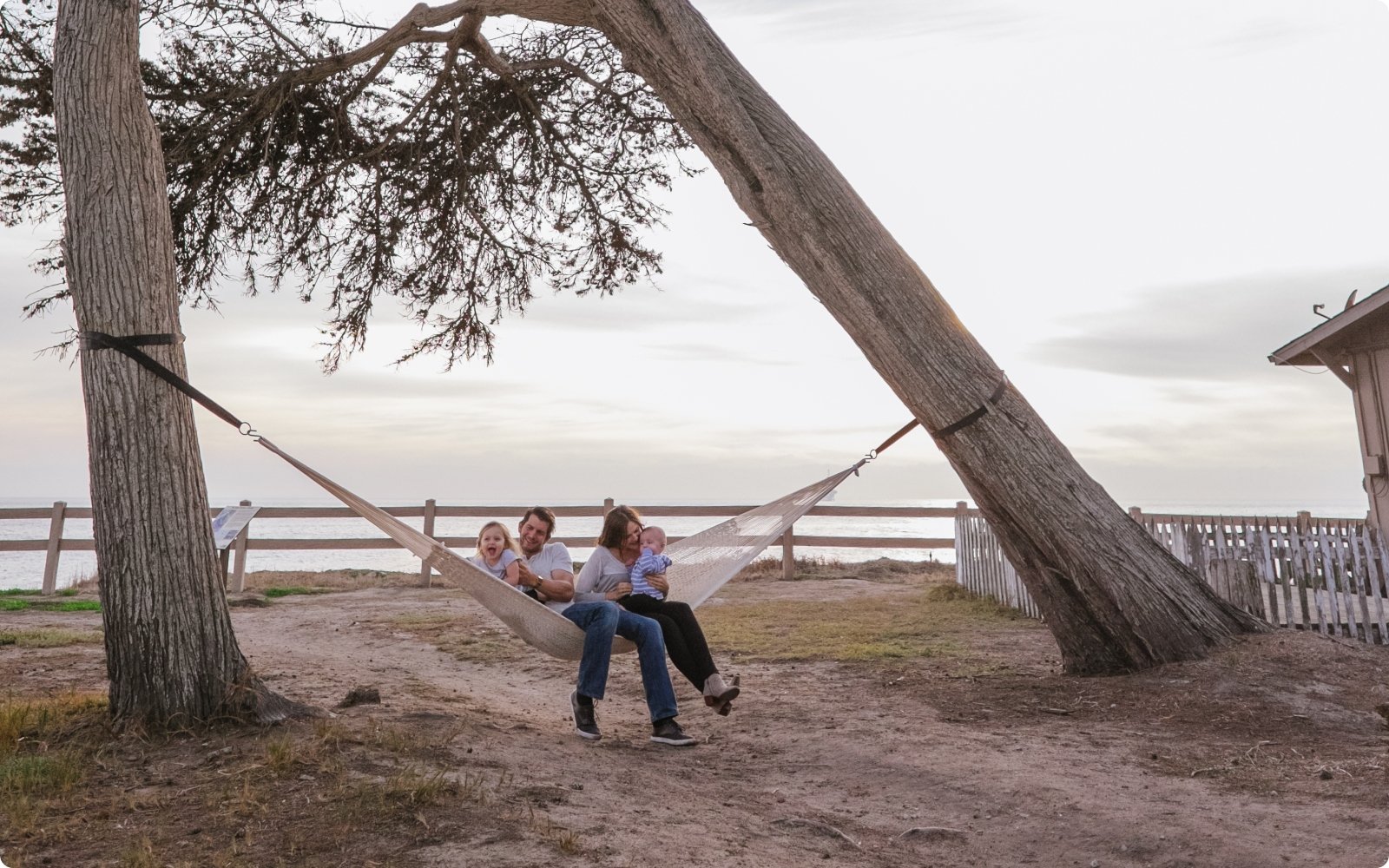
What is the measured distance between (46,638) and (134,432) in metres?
4.40

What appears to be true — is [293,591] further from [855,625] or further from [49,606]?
[855,625]

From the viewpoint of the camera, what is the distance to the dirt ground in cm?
262

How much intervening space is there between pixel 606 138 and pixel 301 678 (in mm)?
5123

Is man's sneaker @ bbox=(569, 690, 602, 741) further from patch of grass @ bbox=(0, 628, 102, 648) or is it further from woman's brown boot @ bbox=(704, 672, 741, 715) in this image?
patch of grass @ bbox=(0, 628, 102, 648)

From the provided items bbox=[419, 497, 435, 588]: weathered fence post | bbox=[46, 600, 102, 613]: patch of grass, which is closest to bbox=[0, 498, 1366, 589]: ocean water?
bbox=[419, 497, 435, 588]: weathered fence post

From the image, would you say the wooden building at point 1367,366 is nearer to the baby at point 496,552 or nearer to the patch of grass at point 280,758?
the baby at point 496,552

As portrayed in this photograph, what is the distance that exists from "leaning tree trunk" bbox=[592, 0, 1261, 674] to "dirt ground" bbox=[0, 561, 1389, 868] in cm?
30

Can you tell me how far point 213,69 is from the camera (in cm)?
646

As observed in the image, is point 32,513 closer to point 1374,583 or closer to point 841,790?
point 841,790

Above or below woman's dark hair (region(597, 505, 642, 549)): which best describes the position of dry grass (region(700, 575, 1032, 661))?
below

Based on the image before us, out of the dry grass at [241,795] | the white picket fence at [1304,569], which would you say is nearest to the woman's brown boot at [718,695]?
the dry grass at [241,795]

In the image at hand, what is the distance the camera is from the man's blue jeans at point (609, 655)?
4.10 meters

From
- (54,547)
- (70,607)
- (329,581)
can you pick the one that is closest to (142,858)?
(70,607)

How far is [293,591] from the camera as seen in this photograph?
11.1m
